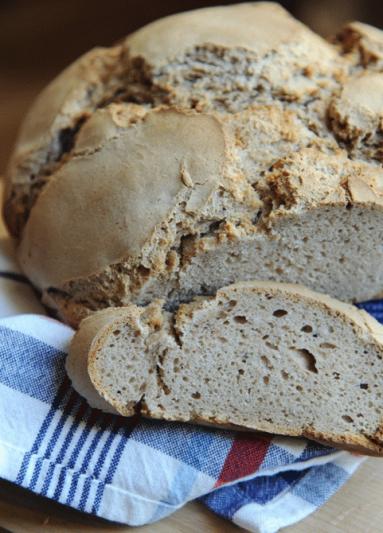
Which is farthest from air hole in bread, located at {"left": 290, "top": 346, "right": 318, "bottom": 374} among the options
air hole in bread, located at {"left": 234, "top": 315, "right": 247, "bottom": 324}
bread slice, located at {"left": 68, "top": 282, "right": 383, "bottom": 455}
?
air hole in bread, located at {"left": 234, "top": 315, "right": 247, "bottom": 324}

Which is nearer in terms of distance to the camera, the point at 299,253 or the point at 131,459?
the point at 131,459

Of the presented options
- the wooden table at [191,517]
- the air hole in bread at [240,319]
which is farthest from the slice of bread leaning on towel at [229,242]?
the wooden table at [191,517]

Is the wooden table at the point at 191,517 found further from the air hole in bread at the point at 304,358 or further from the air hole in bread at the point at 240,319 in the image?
the air hole in bread at the point at 240,319

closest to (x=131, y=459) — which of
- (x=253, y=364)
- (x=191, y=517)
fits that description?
(x=191, y=517)

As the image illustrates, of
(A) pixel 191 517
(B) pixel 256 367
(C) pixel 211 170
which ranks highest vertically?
(C) pixel 211 170

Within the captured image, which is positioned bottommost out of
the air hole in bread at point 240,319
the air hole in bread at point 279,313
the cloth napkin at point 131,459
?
the cloth napkin at point 131,459

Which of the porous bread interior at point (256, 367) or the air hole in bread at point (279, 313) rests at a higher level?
the air hole in bread at point (279, 313)

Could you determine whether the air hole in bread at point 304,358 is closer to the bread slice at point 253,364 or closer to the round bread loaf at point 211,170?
the bread slice at point 253,364

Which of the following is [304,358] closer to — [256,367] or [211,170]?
[256,367]

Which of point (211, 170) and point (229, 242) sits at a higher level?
point (211, 170)
